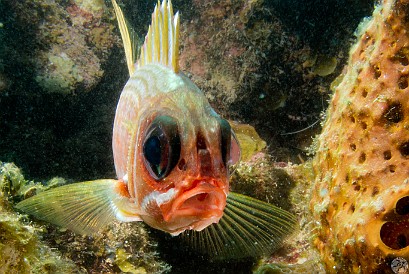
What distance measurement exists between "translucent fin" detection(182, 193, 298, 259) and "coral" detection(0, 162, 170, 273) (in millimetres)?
766

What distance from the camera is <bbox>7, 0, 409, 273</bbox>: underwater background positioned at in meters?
3.25

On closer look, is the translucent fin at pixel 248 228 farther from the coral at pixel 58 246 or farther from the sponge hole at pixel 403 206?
the sponge hole at pixel 403 206

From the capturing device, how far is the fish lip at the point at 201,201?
1.85 meters

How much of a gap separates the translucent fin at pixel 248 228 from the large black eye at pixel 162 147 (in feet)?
4.02

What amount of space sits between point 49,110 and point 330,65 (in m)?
5.72

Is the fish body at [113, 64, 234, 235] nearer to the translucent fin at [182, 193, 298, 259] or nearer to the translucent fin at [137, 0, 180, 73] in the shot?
the translucent fin at [137, 0, 180, 73]

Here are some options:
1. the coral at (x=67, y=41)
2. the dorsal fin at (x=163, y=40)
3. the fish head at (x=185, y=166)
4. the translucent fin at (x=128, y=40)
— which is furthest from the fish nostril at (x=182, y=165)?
the coral at (x=67, y=41)

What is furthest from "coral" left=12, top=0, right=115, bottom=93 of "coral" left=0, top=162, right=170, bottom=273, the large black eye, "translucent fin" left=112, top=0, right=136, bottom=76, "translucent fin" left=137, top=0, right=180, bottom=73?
the large black eye

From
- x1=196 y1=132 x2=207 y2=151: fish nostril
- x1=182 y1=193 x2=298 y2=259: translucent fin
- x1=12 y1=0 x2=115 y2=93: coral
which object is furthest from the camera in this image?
x1=12 y1=0 x2=115 y2=93: coral

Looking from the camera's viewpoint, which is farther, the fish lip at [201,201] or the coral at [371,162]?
the coral at [371,162]

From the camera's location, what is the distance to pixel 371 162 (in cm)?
258

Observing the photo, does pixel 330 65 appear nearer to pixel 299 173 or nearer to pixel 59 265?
pixel 299 173

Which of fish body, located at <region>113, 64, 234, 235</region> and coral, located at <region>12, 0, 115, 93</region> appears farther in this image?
coral, located at <region>12, 0, 115, 93</region>

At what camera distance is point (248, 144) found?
5414 millimetres
